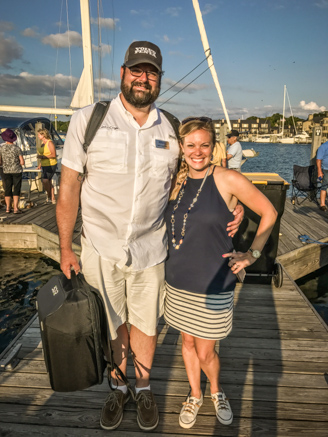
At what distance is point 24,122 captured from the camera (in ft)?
48.3

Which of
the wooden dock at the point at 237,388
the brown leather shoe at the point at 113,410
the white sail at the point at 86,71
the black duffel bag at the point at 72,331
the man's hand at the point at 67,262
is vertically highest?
the white sail at the point at 86,71

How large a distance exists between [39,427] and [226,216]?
1917 millimetres

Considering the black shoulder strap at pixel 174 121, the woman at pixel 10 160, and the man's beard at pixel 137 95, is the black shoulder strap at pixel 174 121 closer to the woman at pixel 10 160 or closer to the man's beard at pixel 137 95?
the man's beard at pixel 137 95

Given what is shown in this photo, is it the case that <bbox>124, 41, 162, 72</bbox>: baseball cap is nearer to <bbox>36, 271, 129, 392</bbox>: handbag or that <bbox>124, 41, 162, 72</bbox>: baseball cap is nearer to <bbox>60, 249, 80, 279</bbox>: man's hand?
<bbox>60, 249, 80, 279</bbox>: man's hand

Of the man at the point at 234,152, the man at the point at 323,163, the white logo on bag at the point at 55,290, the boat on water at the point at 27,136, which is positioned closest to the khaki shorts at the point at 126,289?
the white logo on bag at the point at 55,290

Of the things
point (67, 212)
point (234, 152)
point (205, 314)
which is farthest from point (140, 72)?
point (234, 152)

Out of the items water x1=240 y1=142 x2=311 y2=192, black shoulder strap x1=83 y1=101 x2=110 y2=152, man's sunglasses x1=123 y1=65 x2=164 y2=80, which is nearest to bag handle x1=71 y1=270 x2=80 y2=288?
black shoulder strap x1=83 y1=101 x2=110 y2=152

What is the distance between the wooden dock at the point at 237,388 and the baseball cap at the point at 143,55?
2388 mm

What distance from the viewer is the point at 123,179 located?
6.48 feet

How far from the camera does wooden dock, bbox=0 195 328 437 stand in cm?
221

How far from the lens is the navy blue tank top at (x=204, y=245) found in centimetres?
201

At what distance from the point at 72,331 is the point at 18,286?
511 centimetres

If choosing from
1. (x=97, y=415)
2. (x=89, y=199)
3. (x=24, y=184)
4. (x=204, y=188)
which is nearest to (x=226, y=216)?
(x=204, y=188)

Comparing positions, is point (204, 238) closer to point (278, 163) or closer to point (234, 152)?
point (234, 152)
